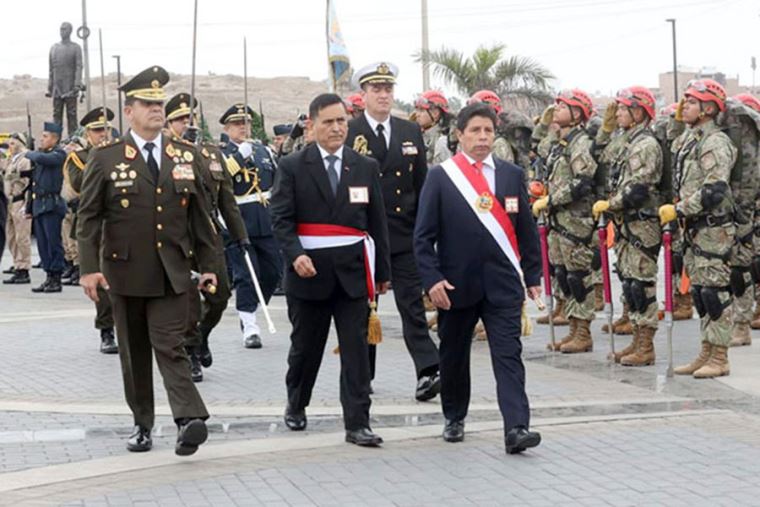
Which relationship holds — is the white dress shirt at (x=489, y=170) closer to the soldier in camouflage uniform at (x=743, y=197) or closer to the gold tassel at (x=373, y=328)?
the gold tassel at (x=373, y=328)

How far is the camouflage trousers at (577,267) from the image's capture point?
13.5 metres

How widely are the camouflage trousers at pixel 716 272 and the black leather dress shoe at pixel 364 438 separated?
12.0 feet

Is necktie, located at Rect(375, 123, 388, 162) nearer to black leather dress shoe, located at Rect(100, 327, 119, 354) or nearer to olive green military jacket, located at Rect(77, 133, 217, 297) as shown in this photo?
olive green military jacket, located at Rect(77, 133, 217, 297)

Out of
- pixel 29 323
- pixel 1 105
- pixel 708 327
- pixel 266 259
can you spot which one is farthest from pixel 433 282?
pixel 1 105

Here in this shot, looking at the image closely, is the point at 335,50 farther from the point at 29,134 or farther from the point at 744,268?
the point at 744,268

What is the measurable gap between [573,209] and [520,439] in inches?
214

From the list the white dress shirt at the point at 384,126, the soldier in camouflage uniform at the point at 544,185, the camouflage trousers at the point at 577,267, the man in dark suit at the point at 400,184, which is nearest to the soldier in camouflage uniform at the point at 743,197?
the camouflage trousers at the point at 577,267

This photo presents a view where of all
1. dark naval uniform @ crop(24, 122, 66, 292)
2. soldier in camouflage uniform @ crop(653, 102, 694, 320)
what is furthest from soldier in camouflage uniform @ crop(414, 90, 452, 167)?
dark naval uniform @ crop(24, 122, 66, 292)

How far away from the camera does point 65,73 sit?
1168 inches

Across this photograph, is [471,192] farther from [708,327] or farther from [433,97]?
[433,97]

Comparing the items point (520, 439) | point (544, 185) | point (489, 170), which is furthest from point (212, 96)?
point (520, 439)

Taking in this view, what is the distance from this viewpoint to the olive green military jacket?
8.80 metres

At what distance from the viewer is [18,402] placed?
1103 cm

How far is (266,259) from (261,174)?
100 centimetres
